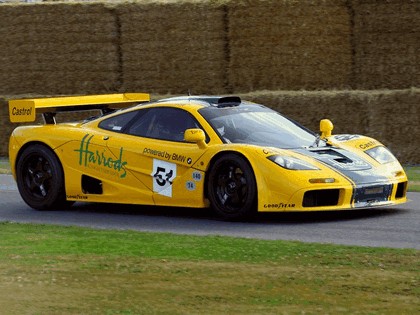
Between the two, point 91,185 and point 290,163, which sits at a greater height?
point 290,163

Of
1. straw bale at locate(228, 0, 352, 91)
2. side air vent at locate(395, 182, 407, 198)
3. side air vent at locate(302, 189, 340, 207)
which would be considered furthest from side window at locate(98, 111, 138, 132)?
straw bale at locate(228, 0, 352, 91)

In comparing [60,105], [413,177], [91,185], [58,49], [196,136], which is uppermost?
[58,49]

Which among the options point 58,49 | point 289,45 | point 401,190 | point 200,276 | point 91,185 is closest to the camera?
point 200,276

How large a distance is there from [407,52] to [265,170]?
27.3 feet

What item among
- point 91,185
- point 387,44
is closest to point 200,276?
point 91,185

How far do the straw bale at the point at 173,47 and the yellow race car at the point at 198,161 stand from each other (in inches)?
256

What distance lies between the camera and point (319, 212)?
12016 mm

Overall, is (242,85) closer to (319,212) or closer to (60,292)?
(319,212)

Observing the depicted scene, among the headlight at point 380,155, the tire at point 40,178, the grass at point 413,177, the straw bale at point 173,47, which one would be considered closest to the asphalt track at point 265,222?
the tire at point 40,178

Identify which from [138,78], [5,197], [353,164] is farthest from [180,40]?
[353,164]

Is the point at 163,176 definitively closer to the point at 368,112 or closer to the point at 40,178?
the point at 40,178

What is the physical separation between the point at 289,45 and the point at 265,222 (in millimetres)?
8620

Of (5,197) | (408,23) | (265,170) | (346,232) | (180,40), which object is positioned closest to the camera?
(346,232)

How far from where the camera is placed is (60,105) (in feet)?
44.2
